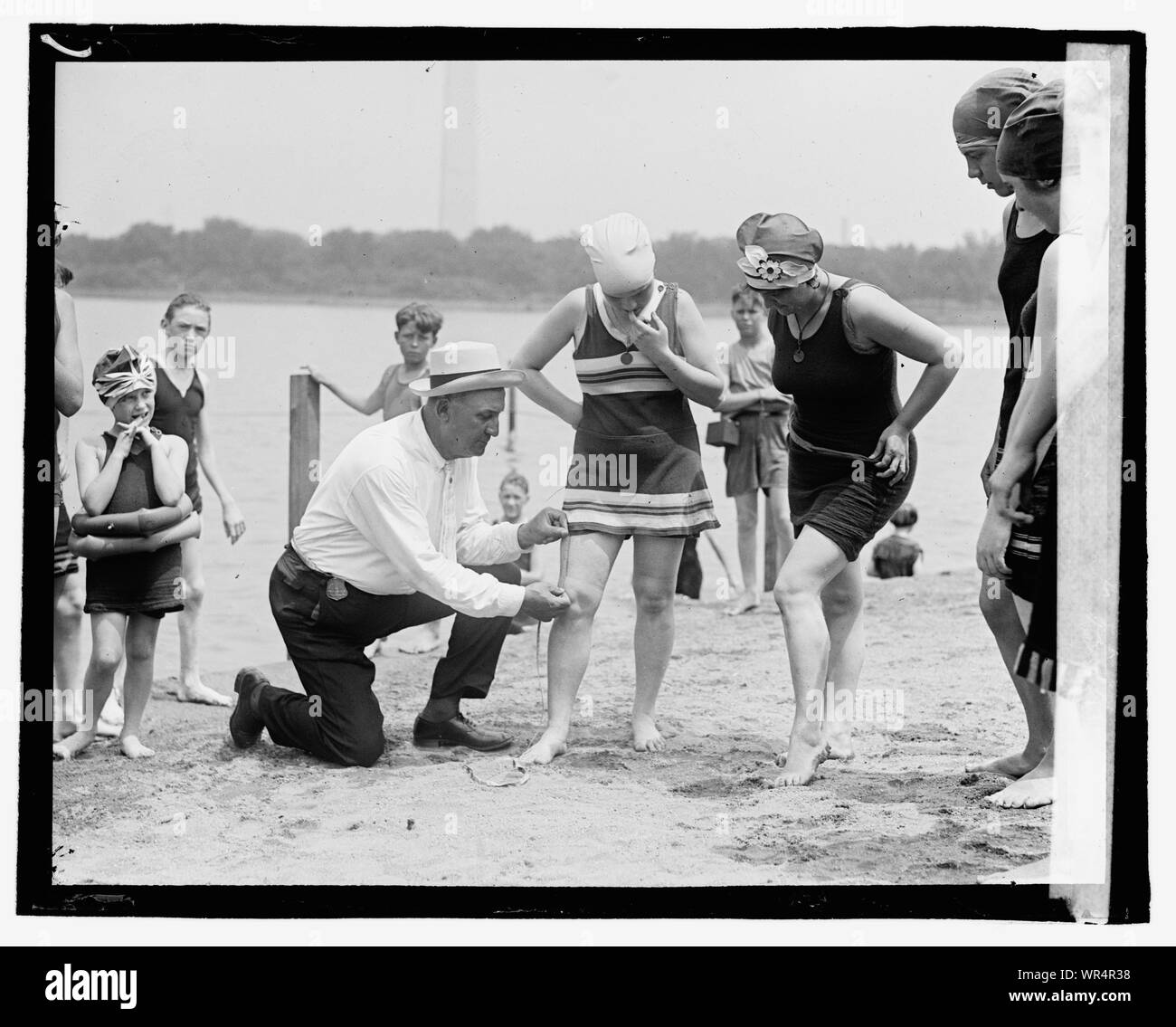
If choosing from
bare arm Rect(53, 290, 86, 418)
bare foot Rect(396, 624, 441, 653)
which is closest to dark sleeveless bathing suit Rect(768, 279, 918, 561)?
bare foot Rect(396, 624, 441, 653)

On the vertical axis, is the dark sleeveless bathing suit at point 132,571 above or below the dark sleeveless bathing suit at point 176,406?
below

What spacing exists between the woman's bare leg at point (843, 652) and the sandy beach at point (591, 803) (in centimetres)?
10

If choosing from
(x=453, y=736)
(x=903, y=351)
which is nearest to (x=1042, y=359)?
(x=903, y=351)

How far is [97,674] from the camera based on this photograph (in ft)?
21.6

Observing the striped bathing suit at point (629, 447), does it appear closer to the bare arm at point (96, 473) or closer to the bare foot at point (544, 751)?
the bare foot at point (544, 751)

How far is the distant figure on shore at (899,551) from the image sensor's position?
24.0 feet

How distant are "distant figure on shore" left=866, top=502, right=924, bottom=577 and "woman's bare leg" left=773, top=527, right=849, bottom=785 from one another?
726 millimetres

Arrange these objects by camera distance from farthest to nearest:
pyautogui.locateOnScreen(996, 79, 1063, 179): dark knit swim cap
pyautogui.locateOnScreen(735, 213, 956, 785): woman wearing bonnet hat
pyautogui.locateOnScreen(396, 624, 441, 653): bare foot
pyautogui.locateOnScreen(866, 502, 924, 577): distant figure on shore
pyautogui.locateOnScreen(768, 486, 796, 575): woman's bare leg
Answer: pyautogui.locateOnScreen(768, 486, 796, 575): woman's bare leg
pyautogui.locateOnScreen(866, 502, 924, 577): distant figure on shore
pyautogui.locateOnScreen(396, 624, 441, 653): bare foot
pyautogui.locateOnScreen(735, 213, 956, 785): woman wearing bonnet hat
pyautogui.locateOnScreen(996, 79, 1063, 179): dark knit swim cap

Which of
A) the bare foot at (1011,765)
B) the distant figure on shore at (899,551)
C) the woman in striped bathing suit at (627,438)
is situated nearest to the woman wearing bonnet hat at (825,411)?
the woman in striped bathing suit at (627,438)

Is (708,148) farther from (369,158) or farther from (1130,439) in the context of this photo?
(1130,439)

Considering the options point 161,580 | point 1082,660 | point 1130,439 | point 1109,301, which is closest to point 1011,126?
point 1109,301

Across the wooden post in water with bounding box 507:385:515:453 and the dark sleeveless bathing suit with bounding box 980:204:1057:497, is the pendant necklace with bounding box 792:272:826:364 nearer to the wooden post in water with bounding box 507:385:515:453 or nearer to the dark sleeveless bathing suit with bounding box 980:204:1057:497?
the dark sleeveless bathing suit with bounding box 980:204:1057:497

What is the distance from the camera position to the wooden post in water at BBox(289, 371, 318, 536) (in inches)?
264
